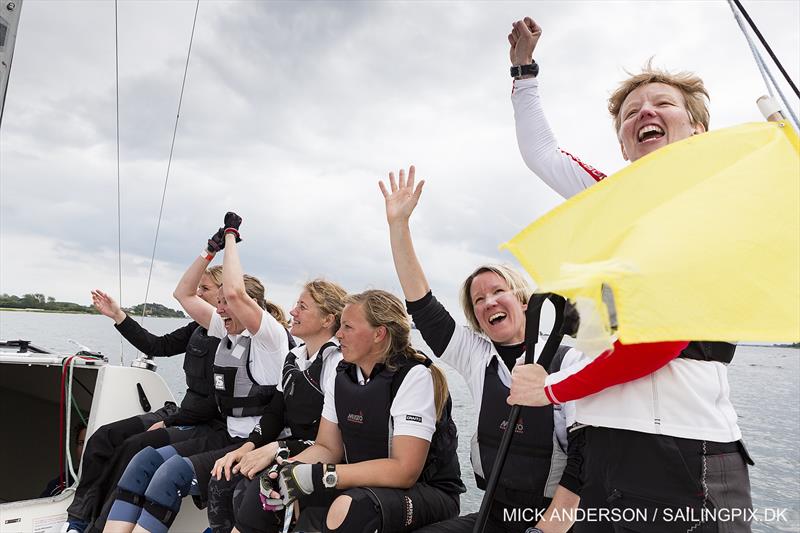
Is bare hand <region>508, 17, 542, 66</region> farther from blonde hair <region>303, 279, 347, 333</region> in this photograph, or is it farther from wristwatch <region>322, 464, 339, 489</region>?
blonde hair <region>303, 279, 347, 333</region>

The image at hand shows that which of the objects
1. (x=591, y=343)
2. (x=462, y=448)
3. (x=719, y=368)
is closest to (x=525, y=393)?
(x=719, y=368)

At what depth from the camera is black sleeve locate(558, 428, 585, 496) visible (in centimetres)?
179

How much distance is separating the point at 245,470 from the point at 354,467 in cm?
63

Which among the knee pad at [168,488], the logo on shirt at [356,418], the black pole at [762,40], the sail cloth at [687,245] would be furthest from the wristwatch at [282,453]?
the black pole at [762,40]

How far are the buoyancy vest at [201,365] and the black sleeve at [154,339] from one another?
570mm

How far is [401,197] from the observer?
6.93 ft

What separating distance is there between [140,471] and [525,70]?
2.76 meters

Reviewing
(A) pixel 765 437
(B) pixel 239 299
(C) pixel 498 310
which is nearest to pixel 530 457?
(C) pixel 498 310

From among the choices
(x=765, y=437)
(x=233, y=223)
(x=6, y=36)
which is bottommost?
(x=765, y=437)

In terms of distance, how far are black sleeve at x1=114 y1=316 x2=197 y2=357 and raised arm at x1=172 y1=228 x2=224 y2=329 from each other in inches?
12.0

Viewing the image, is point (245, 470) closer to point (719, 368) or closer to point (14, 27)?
point (719, 368)

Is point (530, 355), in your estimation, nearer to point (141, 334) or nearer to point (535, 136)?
point (535, 136)

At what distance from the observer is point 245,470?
2.60 metres

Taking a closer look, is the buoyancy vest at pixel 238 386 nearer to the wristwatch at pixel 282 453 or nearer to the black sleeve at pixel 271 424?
the black sleeve at pixel 271 424
